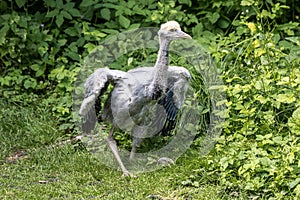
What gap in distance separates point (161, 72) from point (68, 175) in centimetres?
109

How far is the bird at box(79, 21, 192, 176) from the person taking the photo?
571 cm

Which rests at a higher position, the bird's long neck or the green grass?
the bird's long neck

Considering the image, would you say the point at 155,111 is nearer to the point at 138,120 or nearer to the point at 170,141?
the point at 138,120

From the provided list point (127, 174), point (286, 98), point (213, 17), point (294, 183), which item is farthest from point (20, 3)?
point (294, 183)

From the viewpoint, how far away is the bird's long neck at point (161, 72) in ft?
18.7

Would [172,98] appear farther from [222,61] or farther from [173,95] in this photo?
[222,61]

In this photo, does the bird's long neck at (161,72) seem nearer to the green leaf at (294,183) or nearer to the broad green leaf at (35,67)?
the green leaf at (294,183)

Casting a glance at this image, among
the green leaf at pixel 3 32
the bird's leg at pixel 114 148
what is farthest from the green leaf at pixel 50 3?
the bird's leg at pixel 114 148

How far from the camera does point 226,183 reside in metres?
5.19

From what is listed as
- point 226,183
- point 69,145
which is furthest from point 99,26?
point 226,183

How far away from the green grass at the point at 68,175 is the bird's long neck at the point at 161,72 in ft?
2.15

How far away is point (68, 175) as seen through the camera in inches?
229

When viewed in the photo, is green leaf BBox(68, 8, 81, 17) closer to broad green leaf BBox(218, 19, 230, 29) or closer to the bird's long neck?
broad green leaf BBox(218, 19, 230, 29)

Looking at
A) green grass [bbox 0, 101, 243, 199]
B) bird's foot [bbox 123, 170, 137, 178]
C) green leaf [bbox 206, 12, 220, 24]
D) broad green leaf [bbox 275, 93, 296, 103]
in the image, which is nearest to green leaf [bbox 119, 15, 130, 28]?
green leaf [bbox 206, 12, 220, 24]
